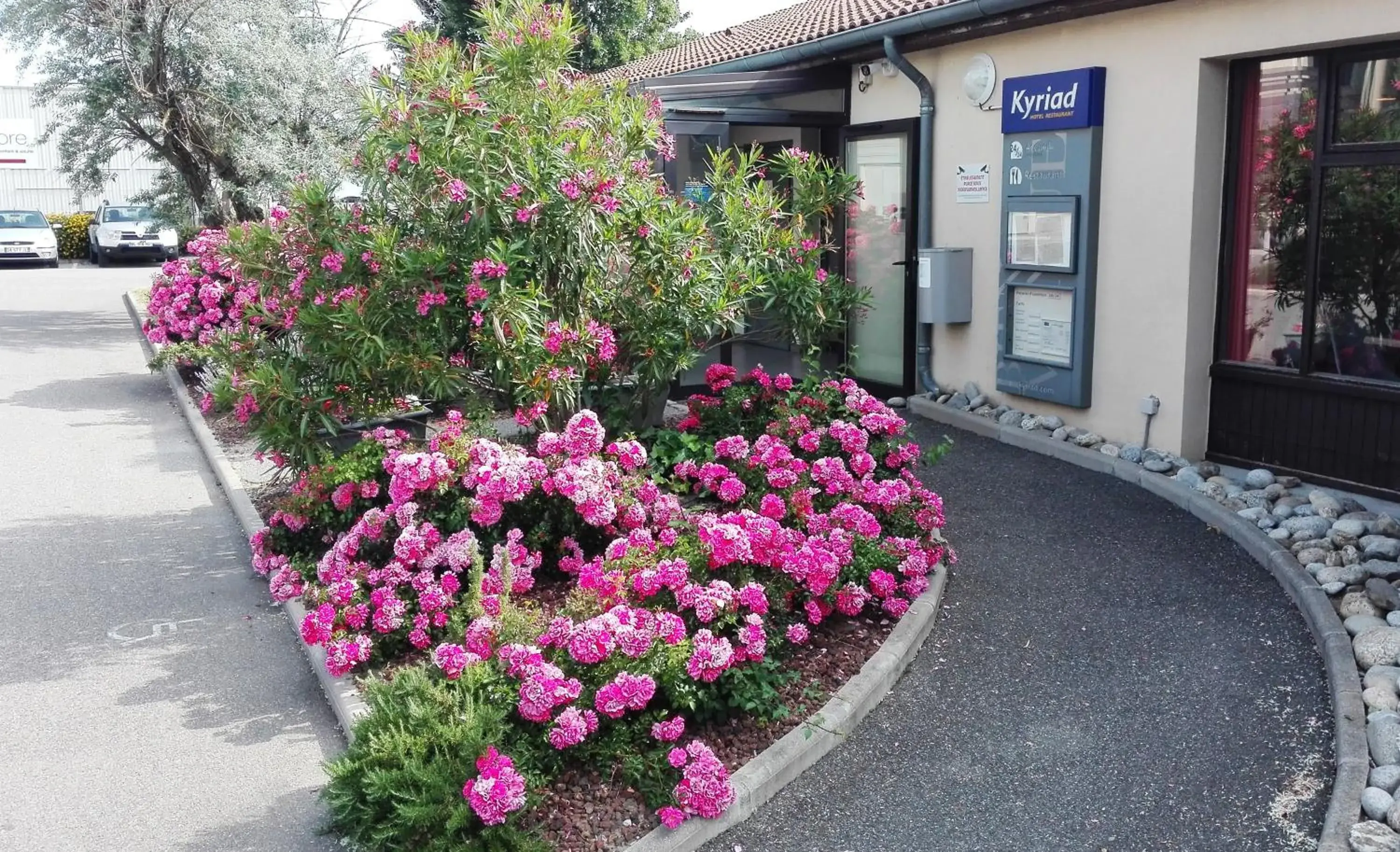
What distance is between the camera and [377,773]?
378cm

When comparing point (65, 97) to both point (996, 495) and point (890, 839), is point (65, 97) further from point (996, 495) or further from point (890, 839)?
point (890, 839)

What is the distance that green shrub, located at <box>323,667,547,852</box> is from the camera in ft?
12.2

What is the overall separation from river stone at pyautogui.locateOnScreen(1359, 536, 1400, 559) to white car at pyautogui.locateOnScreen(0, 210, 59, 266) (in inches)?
1293

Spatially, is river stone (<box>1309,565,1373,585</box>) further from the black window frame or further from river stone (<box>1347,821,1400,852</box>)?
river stone (<box>1347,821,1400,852</box>)

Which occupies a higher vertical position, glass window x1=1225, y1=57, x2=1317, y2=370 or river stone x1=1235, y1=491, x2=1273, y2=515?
glass window x1=1225, y1=57, x2=1317, y2=370

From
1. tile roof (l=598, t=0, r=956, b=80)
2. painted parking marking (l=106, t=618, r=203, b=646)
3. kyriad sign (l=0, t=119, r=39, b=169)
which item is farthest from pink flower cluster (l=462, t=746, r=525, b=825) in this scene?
kyriad sign (l=0, t=119, r=39, b=169)

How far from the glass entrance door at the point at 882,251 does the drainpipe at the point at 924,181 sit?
220 mm

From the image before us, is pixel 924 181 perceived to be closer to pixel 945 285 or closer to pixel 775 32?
pixel 945 285

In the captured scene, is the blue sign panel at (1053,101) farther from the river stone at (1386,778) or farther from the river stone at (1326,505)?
the river stone at (1386,778)

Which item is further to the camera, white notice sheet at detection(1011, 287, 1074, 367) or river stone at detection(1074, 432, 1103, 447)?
white notice sheet at detection(1011, 287, 1074, 367)

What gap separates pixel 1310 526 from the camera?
6199 mm

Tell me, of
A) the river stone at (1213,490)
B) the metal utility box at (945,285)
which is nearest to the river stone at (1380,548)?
the river stone at (1213,490)

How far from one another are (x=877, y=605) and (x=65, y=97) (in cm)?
1498

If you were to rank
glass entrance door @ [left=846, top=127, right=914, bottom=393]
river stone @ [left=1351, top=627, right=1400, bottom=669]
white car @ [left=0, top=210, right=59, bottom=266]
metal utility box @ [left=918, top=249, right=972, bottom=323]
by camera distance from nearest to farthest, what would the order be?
river stone @ [left=1351, top=627, right=1400, bottom=669], metal utility box @ [left=918, top=249, right=972, bottom=323], glass entrance door @ [left=846, top=127, right=914, bottom=393], white car @ [left=0, top=210, right=59, bottom=266]
